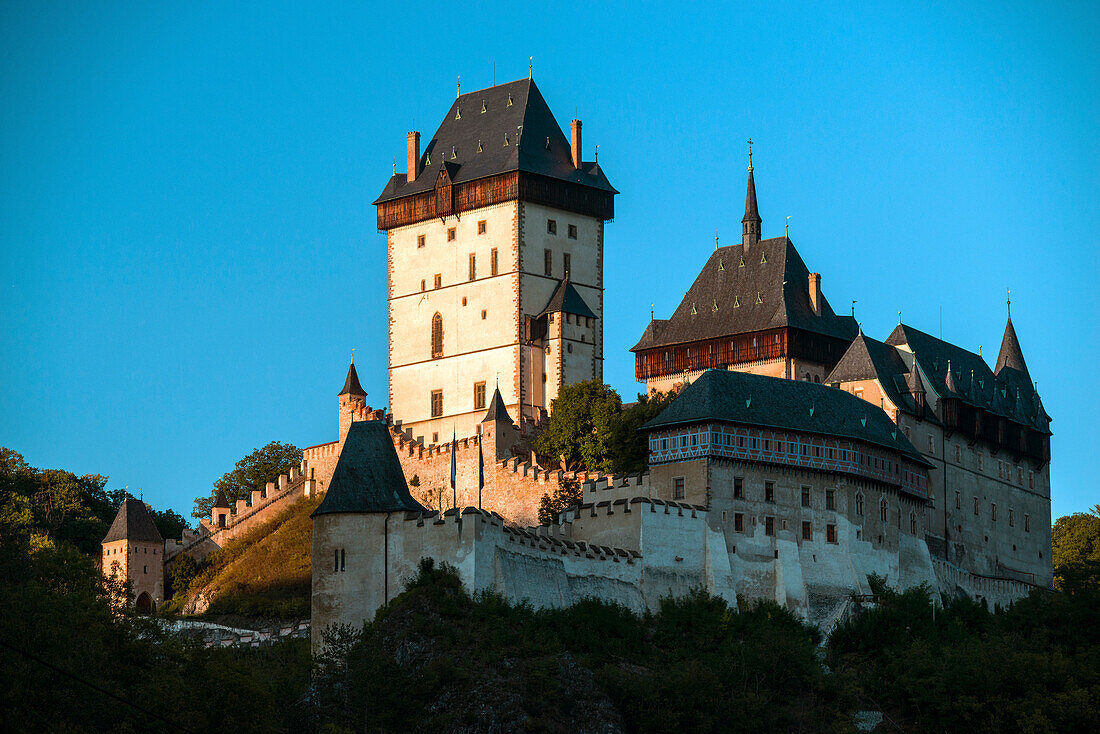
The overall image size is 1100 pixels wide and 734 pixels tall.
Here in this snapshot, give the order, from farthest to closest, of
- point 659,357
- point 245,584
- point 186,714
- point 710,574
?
1. point 659,357
2. point 245,584
3. point 710,574
4. point 186,714

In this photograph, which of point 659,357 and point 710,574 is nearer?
point 710,574

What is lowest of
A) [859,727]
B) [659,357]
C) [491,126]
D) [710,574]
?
[859,727]

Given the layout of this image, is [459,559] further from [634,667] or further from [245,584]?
[245,584]

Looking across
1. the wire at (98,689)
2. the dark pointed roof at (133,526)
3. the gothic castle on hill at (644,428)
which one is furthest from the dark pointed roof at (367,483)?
the dark pointed roof at (133,526)

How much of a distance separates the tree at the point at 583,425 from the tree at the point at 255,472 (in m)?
19.5

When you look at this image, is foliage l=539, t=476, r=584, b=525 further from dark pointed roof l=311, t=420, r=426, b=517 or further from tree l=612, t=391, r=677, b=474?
dark pointed roof l=311, t=420, r=426, b=517

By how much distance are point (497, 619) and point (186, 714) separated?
12.3 m

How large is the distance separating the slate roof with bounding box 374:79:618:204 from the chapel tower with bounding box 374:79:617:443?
0.25 feet

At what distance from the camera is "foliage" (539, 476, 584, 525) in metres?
81.7

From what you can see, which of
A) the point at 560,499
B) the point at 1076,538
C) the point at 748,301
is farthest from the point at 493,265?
the point at 1076,538

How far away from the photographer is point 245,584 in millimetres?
86750

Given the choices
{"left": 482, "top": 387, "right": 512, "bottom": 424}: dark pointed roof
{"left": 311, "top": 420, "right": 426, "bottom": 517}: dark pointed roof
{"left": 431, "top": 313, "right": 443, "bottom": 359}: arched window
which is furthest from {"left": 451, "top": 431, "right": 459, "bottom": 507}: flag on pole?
{"left": 311, "top": 420, "right": 426, "bottom": 517}: dark pointed roof

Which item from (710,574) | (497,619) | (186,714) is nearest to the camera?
(186,714)

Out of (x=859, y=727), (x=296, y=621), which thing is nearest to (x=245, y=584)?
(x=296, y=621)
